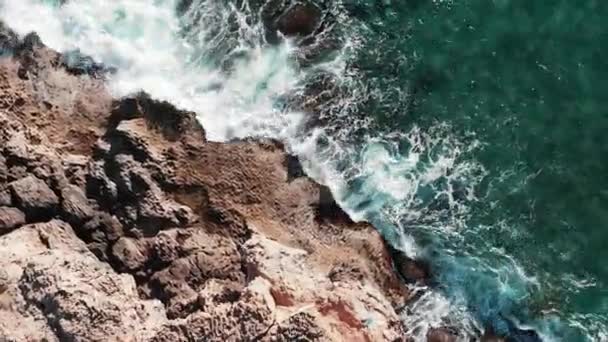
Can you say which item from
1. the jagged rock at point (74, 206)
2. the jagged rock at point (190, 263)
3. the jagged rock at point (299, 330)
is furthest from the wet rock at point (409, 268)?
the jagged rock at point (74, 206)

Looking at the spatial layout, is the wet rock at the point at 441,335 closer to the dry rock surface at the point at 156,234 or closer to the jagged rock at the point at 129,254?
the dry rock surface at the point at 156,234

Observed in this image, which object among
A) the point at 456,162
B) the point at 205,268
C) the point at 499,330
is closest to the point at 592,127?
the point at 456,162

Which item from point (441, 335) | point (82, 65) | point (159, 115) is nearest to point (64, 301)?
point (159, 115)

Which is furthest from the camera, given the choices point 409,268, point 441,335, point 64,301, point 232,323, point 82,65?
point 82,65

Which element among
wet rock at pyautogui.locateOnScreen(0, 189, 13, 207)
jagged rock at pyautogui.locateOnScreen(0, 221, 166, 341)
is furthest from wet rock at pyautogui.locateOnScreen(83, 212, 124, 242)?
wet rock at pyautogui.locateOnScreen(0, 189, 13, 207)

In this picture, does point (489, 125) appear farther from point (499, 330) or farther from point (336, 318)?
point (336, 318)

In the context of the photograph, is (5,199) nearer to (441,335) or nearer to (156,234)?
(156,234)

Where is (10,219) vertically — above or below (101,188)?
below
